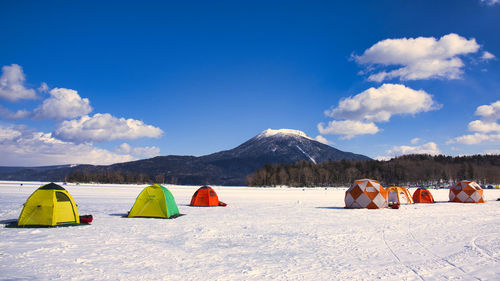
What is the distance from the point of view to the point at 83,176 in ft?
569

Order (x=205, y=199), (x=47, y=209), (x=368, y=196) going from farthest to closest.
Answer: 1. (x=205, y=199)
2. (x=368, y=196)
3. (x=47, y=209)

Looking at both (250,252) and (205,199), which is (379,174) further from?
(250,252)

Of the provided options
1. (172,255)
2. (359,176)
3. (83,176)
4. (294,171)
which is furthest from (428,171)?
(83,176)

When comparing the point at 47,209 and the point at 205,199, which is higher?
the point at 47,209

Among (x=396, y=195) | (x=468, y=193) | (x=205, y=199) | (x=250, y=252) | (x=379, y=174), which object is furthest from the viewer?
(x=379, y=174)

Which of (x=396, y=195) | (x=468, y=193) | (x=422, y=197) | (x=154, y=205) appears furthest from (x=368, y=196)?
(x=468, y=193)

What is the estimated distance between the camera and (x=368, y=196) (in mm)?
26031

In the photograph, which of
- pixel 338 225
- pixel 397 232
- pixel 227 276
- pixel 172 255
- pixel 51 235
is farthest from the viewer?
pixel 338 225

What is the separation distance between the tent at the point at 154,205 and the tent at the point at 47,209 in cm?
414

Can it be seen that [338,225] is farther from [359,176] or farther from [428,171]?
[428,171]

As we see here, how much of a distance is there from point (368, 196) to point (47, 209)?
21537 millimetres

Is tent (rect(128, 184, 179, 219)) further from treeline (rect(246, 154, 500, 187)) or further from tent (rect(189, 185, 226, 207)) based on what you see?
treeline (rect(246, 154, 500, 187))

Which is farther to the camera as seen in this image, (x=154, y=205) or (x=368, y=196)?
(x=368, y=196)

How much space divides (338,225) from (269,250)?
7.00 metres
